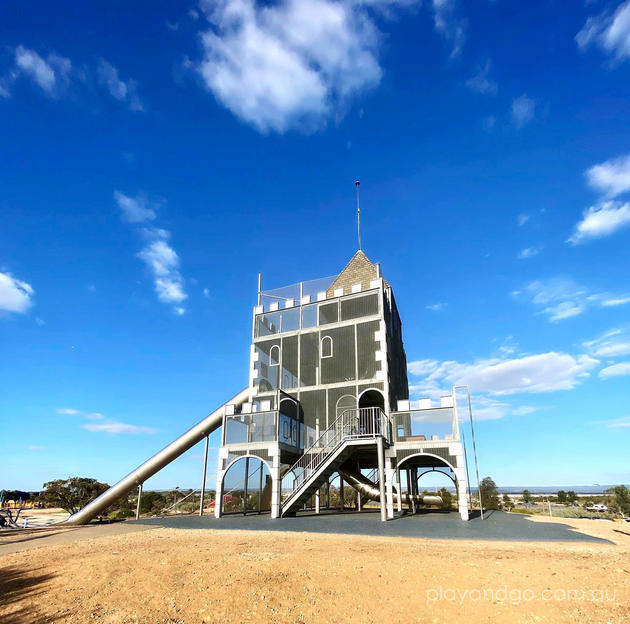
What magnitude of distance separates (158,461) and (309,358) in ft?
37.8

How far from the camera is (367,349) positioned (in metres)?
23.1

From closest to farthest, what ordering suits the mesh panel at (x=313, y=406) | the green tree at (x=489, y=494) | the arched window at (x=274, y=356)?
the mesh panel at (x=313, y=406)
the arched window at (x=274, y=356)
the green tree at (x=489, y=494)

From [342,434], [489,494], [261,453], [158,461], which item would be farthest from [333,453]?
[489,494]

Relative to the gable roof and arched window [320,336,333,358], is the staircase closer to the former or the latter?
arched window [320,336,333,358]

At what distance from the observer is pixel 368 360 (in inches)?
901

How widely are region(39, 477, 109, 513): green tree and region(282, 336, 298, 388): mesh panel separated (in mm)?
17468

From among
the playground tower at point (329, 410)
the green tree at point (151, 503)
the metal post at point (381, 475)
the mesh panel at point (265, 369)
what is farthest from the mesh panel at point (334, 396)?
the green tree at point (151, 503)

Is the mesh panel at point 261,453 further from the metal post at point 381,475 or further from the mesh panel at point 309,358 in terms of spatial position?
the metal post at point 381,475

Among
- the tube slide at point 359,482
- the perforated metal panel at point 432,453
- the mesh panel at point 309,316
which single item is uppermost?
Result: the mesh panel at point 309,316

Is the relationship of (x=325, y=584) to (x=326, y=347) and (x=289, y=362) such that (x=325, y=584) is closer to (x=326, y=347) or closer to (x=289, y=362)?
(x=326, y=347)

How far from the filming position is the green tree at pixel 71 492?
98.9 ft

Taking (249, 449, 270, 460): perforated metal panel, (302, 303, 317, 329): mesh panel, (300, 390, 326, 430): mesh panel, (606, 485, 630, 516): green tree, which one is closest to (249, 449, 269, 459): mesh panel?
(249, 449, 270, 460): perforated metal panel

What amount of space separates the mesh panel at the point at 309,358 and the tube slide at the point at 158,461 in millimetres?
4469

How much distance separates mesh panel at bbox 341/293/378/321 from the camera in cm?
2370
